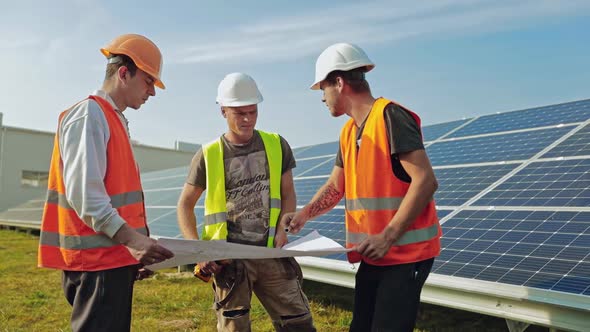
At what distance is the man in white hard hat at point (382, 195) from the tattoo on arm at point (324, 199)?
35cm

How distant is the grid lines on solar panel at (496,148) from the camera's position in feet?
22.1

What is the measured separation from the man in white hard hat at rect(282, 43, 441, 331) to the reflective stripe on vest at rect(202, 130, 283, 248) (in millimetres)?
744

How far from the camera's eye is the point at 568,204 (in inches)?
190

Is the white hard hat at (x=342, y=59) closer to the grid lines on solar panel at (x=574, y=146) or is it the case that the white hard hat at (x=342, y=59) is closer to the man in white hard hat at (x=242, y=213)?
the man in white hard hat at (x=242, y=213)

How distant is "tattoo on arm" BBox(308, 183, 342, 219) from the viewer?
3.27 m

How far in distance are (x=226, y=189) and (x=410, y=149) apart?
1.44 m

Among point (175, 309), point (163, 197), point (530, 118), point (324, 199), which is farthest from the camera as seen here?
point (163, 197)

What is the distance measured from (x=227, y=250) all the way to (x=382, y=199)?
2.92 ft

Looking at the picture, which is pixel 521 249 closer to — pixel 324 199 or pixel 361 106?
pixel 324 199

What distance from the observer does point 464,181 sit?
638cm

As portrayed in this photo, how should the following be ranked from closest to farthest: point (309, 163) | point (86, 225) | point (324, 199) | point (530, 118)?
point (86, 225)
point (324, 199)
point (530, 118)
point (309, 163)

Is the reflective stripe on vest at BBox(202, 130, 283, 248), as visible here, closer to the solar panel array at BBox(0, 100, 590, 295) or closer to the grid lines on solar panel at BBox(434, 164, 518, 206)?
the solar panel array at BBox(0, 100, 590, 295)

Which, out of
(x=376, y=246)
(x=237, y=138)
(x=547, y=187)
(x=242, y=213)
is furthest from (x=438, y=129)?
(x=376, y=246)

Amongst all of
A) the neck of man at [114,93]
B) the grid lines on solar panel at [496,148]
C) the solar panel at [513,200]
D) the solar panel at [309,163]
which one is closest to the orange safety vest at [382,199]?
the neck of man at [114,93]
